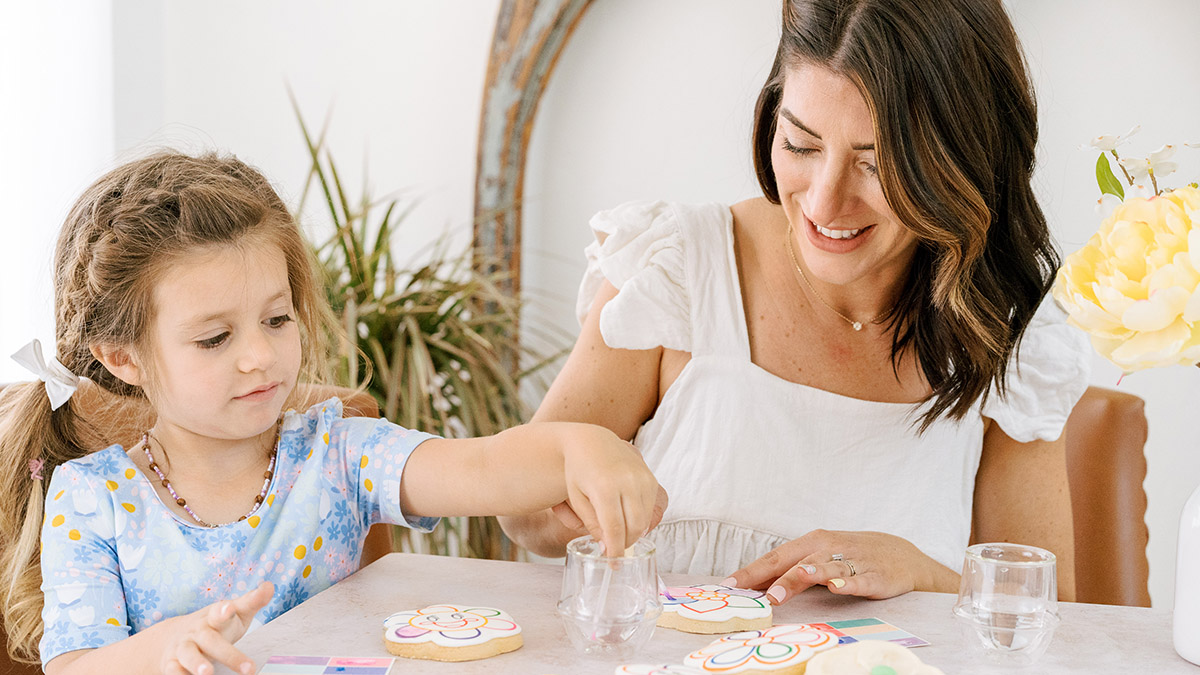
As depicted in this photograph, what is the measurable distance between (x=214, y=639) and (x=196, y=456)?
0.40 m

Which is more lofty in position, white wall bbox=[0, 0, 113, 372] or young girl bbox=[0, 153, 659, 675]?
white wall bbox=[0, 0, 113, 372]

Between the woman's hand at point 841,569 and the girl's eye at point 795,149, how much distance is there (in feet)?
1.70

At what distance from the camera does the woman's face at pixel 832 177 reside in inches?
54.4

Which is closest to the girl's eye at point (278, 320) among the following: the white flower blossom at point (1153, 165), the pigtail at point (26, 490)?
the pigtail at point (26, 490)

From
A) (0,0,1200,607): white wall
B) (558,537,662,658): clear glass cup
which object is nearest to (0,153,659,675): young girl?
(558,537,662,658): clear glass cup

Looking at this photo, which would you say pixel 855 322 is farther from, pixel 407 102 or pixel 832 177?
pixel 407 102

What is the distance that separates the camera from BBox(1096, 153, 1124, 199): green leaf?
3.23 ft

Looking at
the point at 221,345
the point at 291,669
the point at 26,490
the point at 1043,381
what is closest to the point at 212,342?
the point at 221,345

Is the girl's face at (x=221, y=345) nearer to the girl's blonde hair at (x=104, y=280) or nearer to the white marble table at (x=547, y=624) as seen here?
the girl's blonde hair at (x=104, y=280)

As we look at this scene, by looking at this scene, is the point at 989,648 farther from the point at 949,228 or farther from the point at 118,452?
the point at 118,452

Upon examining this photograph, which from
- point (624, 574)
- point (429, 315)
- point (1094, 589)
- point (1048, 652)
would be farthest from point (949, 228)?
point (429, 315)

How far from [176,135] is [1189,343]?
300cm

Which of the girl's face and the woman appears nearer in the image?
the girl's face

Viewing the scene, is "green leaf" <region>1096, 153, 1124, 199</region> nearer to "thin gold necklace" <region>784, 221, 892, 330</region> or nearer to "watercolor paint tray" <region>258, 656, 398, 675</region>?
"thin gold necklace" <region>784, 221, 892, 330</region>
